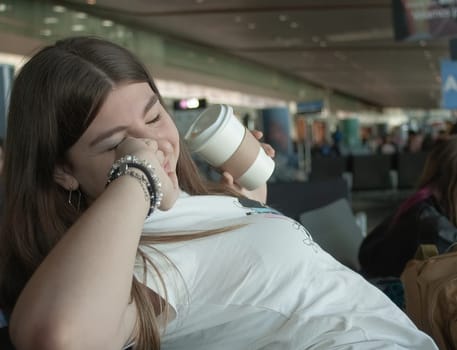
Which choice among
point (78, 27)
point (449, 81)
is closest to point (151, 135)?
point (449, 81)

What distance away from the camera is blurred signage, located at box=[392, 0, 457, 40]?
599 cm

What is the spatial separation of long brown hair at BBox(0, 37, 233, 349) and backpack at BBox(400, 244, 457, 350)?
645 mm

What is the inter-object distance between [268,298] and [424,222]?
4.74ft

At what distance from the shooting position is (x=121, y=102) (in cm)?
102

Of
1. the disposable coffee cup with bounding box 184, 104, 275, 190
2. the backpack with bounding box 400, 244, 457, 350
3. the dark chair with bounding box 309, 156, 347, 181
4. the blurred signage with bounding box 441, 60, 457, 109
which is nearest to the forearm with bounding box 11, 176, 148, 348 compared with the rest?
the disposable coffee cup with bounding box 184, 104, 275, 190

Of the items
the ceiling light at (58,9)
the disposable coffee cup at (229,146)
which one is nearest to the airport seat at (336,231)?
the disposable coffee cup at (229,146)

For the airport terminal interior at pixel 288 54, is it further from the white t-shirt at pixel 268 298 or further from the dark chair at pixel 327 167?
the white t-shirt at pixel 268 298

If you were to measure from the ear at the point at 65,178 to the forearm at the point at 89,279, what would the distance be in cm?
25

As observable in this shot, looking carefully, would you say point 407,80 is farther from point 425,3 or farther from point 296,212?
point 296,212

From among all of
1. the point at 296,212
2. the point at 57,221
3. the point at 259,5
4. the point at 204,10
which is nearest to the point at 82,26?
the point at 204,10

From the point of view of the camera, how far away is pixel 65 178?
1082mm

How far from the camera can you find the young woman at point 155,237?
98 cm

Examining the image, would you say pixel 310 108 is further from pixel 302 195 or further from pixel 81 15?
pixel 302 195

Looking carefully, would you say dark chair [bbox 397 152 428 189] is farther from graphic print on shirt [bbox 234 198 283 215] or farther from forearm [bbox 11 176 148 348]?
forearm [bbox 11 176 148 348]
